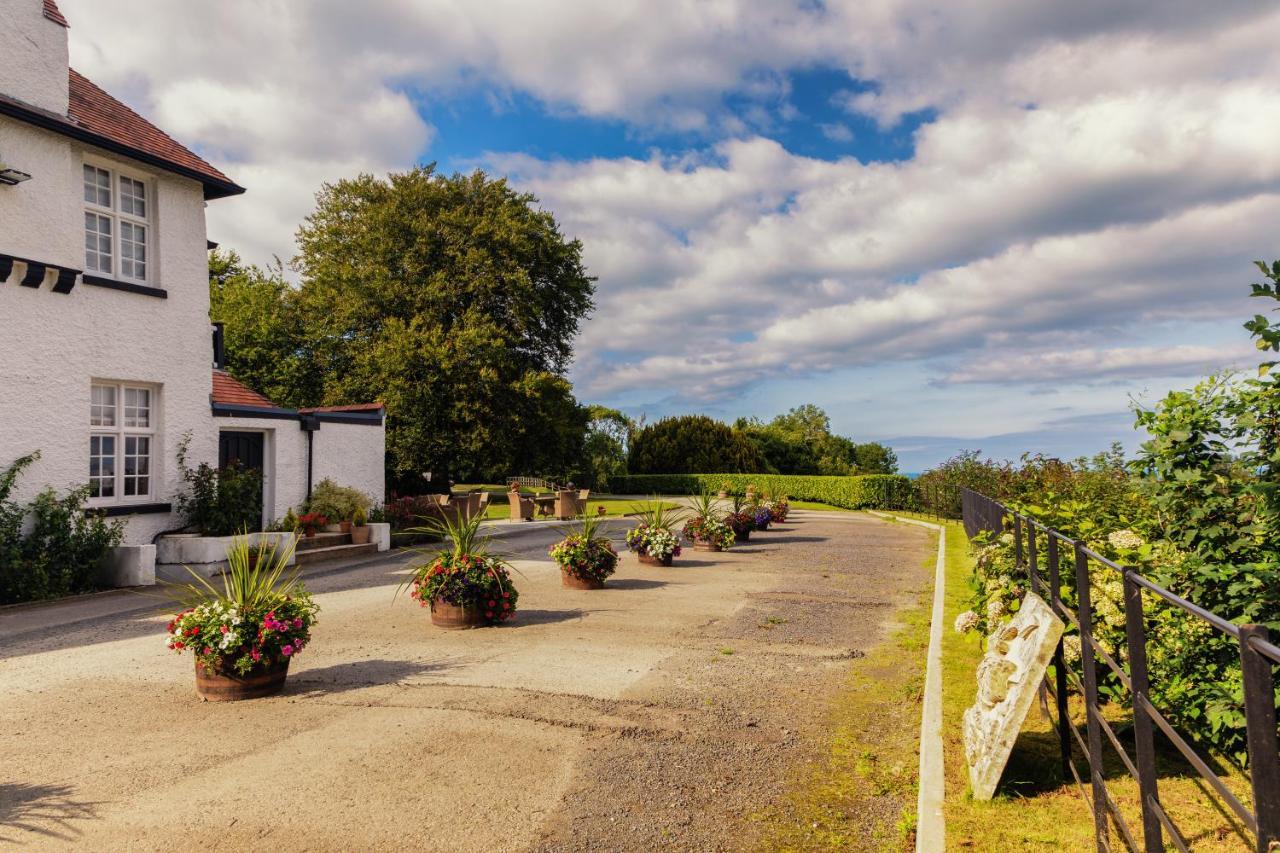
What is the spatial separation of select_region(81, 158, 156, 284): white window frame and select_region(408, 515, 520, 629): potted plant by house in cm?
947

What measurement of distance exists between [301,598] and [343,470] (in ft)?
42.4

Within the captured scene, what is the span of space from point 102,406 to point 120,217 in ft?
11.5

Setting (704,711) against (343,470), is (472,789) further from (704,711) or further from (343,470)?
(343,470)

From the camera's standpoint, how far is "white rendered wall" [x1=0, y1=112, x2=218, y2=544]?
13.1 m

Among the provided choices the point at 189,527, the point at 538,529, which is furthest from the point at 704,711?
the point at 538,529

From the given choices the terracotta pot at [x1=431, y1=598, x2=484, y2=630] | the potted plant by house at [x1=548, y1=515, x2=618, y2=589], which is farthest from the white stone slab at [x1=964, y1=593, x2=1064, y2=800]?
the potted plant by house at [x1=548, y1=515, x2=618, y2=589]

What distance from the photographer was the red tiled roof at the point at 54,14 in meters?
14.5

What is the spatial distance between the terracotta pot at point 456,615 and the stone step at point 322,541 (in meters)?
8.62

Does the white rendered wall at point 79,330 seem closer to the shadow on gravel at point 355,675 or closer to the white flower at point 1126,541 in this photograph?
the shadow on gravel at point 355,675

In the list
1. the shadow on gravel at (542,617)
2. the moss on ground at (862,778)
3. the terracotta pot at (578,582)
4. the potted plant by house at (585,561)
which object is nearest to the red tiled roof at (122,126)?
the potted plant by house at (585,561)

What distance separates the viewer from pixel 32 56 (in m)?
14.1

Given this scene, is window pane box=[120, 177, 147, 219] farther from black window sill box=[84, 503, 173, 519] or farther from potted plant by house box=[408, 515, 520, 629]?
potted plant by house box=[408, 515, 520, 629]

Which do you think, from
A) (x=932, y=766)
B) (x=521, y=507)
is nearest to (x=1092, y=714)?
(x=932, y=766)

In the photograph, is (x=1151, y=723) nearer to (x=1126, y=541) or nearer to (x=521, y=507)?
(x=1126, y=541)
